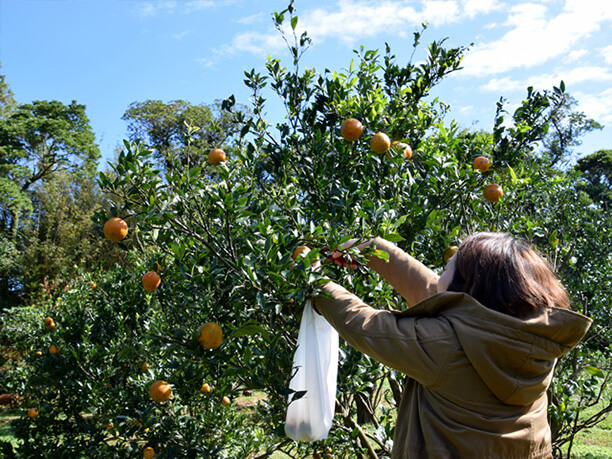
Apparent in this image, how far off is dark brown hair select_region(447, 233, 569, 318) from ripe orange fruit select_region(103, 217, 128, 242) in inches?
42.7

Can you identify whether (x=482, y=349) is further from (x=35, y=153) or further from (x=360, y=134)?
(x=35, y=153)

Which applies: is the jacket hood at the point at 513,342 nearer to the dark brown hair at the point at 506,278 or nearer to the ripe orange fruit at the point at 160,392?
the dark brown hair at the point at 506,278

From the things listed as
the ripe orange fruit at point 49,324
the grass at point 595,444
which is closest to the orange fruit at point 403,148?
the ripe orange fruit at point 49,324

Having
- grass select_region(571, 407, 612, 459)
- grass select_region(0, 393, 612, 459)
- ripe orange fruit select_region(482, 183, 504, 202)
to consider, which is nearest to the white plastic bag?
ripe orange fruit select_region(482, 183, 504, 202)

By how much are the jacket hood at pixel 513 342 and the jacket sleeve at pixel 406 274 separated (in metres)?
0.42

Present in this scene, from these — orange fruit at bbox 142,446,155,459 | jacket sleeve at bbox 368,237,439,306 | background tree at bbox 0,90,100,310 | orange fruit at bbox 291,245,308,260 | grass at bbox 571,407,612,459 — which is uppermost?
background tree at bbox 0,90,100,310

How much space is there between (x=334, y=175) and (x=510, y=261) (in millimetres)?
1292

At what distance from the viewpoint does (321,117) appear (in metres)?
2.48

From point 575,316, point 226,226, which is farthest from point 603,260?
point 226,226

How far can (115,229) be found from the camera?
1521 mm

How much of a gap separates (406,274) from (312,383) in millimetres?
477

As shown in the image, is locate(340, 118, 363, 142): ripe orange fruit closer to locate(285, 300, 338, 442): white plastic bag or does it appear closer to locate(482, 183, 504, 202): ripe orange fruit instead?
locate(482, 183, 504, 202): ripe orange fruit

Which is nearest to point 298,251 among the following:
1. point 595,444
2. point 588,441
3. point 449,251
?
point 449,251

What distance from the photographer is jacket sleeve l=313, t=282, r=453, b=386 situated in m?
1.03
